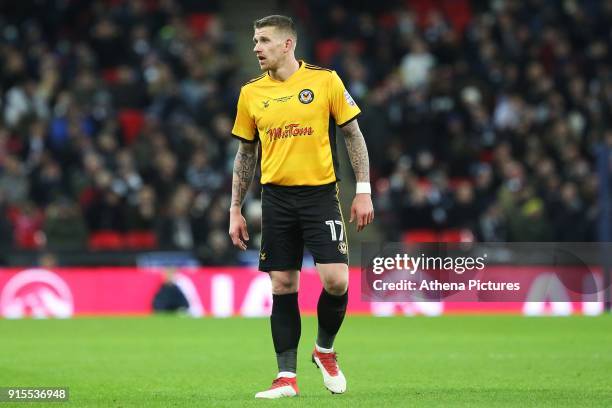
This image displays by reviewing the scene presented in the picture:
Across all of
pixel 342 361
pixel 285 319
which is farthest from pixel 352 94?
pixel 285 319

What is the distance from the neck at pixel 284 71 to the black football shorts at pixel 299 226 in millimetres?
683

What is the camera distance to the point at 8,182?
2116cm

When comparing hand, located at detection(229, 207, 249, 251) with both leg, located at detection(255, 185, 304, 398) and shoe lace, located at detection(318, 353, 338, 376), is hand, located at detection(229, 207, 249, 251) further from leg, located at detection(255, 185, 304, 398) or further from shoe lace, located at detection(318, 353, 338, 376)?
shoe lace, located at detection(318, 353, 338, 376)

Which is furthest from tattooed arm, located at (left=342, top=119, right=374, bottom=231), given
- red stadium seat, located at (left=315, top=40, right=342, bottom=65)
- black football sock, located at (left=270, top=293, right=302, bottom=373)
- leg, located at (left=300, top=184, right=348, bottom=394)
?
red stadium seat, located at (left=315, top=40, right=342, bottom=65)

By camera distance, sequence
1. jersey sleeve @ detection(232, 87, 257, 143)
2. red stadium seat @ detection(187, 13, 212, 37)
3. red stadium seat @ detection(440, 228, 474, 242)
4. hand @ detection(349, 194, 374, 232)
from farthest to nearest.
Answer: red stadium seat @ detection(187, 13, 212, 37) < red stadium seat @ detection(440, 228, 474, 242) < jersey sleeve @ detection(232, 87, 257, 143) < hand @ detection(349, 194, 374, 232)

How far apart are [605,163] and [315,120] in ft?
40.3

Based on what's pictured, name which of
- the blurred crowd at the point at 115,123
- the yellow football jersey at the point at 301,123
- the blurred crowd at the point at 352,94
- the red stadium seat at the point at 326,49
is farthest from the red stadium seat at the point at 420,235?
the yellow football jersey at the point at 301,123

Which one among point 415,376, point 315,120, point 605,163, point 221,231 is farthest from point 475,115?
point 315,120

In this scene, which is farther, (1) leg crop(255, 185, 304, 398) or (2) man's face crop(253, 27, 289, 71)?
(1) leg crop(255, 185, 304, 398)

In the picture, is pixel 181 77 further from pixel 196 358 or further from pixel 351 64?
pixel 196 358

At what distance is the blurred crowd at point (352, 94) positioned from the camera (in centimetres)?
2095

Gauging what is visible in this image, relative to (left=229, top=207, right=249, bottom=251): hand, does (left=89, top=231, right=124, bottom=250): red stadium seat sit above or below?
above

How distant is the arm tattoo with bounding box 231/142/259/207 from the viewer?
870 cm

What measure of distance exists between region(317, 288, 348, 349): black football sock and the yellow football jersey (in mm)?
752
